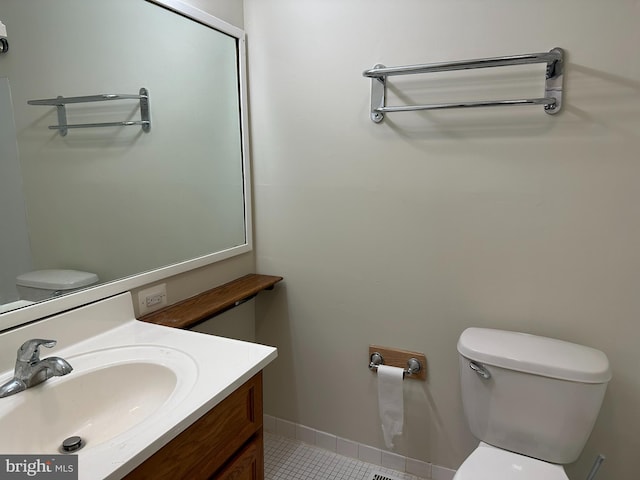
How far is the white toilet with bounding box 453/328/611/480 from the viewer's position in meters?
1.35

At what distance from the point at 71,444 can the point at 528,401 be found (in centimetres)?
132

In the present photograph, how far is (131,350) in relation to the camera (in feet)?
4.11

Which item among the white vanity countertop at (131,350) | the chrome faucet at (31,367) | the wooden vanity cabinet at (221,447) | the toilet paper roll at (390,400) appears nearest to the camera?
the white vanity countertop at (131,350)

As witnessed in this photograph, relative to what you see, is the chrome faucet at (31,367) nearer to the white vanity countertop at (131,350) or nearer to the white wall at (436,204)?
the white vanity countertop at (131,350)

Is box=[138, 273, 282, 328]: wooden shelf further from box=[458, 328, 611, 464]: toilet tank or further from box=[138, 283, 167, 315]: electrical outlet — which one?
box=[458, 328, 611, 464]: toilet tank

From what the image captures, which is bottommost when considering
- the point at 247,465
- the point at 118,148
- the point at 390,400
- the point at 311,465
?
the point at 311,465

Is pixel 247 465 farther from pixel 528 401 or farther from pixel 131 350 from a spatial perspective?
pixel 528 401

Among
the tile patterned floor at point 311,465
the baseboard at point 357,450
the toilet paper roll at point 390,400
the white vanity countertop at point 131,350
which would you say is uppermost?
the white vanity countertop at point 131,350

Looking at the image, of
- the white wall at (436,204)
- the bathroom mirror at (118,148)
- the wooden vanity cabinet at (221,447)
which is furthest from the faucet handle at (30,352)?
the white wall at (436,204)

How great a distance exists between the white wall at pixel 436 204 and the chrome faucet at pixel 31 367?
3.69ft

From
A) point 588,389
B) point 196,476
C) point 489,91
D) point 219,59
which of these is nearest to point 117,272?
point 196,476

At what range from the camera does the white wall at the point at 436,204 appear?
1.45m

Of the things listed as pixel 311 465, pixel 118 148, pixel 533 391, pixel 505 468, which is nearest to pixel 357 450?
pixel 311 465

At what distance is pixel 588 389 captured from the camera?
52.8 inches
